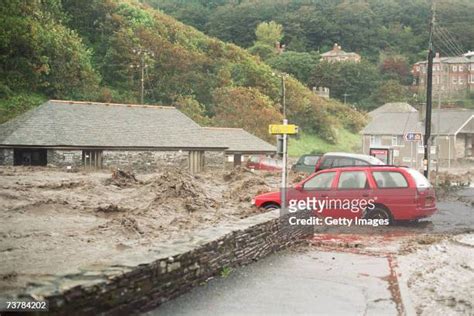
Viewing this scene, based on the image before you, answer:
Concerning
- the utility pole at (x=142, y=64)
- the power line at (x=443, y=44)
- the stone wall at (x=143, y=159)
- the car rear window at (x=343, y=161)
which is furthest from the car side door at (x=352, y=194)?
the utility pole at (x=142, y=64)

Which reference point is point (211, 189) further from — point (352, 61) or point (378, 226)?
point (352, 61)

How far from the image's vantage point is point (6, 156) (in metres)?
40.2

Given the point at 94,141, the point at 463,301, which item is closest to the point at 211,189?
the point at 94,141

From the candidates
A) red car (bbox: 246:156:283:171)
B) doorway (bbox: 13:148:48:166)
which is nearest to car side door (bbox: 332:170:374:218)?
doorway (bbox: 13:148:48:166)

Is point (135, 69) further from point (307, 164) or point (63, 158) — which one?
point (307, 164)

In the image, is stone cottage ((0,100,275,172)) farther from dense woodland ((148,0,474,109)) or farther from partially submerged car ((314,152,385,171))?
dense woodland ((148,0,474,109))

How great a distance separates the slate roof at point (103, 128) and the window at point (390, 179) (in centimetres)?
2914

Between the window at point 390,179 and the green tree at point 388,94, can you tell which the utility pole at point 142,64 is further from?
the window at point 390,179

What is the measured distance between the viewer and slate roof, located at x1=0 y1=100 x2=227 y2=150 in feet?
135

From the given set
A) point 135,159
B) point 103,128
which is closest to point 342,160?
point 135,159

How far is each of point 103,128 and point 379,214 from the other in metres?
32.9

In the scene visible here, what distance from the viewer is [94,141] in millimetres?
41969

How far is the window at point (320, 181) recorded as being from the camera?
15264 mm

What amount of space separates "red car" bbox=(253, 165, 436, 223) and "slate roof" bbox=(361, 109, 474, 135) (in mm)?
50545
